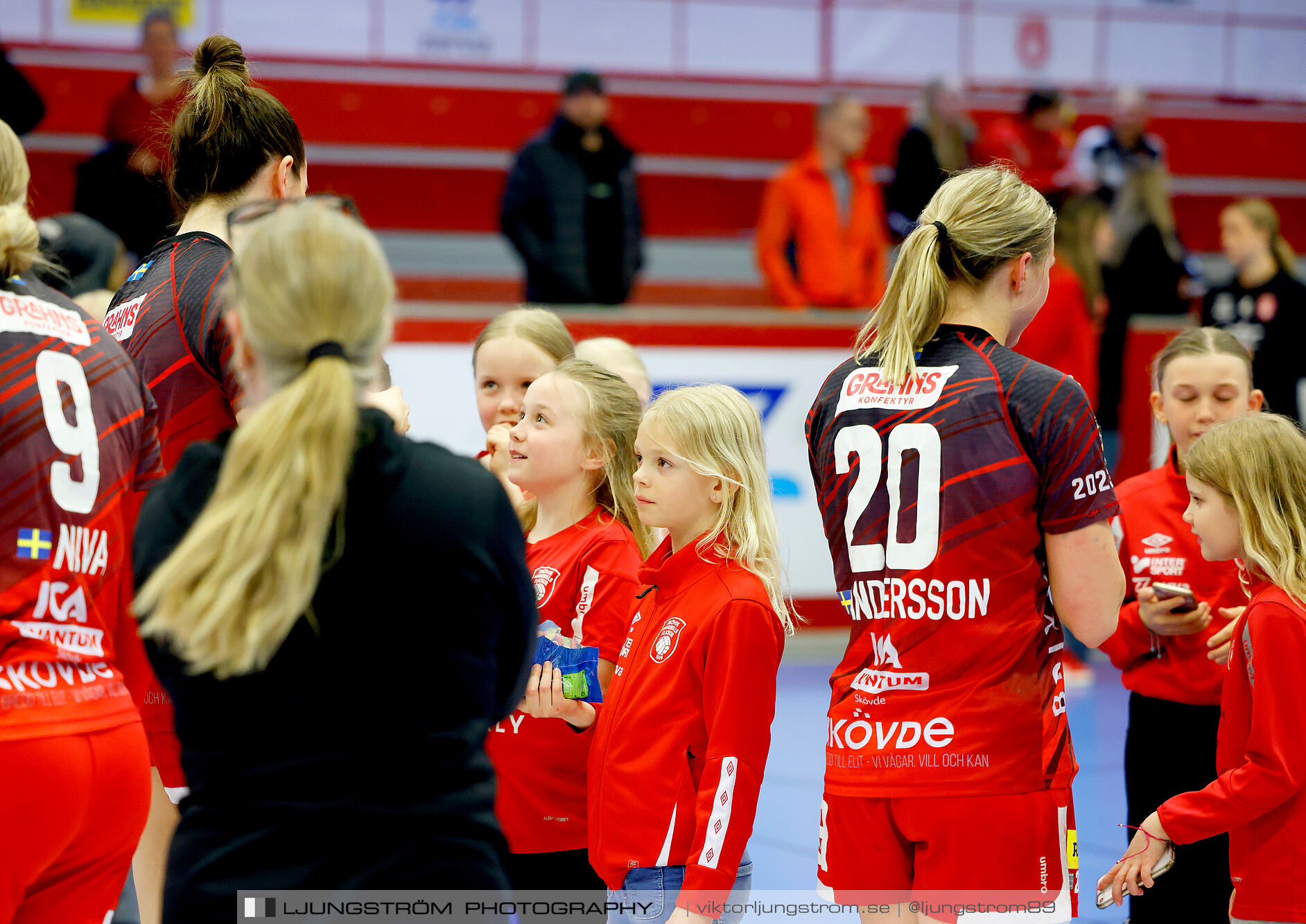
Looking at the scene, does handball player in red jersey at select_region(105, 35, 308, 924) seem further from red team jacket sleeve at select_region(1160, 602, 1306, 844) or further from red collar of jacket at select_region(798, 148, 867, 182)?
red collar of jacket at select_region(798, 148, 867, 182)

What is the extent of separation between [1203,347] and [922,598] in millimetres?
1554

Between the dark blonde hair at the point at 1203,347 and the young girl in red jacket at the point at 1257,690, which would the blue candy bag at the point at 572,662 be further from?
the dark blonde hair at the point at 1203,347

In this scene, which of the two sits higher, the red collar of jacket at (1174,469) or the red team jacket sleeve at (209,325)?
the red team jacket sleeve at (209,325)

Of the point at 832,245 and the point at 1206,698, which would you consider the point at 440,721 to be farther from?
the point at 832,245

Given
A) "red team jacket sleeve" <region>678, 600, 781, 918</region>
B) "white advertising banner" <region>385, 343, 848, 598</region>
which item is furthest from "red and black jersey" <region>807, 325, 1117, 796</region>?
"white advertising banner" <region>385, 343, 848, 598</region>

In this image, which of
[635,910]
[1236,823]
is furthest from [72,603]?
[1236,823]

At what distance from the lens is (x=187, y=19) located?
1014 centimetres

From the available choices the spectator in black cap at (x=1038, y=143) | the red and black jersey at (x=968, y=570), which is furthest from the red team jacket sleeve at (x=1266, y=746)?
the spectator in black cap at (x=1038, y=143)

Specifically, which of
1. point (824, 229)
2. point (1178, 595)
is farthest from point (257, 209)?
point (824, 229)

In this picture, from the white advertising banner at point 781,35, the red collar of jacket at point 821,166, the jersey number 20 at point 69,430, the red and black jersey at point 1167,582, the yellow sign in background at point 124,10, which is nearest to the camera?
the jersey number 20 at point 69,430

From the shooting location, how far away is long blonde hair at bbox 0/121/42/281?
7.30 feet

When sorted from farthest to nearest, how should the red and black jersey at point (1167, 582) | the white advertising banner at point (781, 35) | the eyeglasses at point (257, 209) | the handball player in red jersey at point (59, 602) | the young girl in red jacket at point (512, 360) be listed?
the white advertising banner at point (781, 35) → the young girl in red jacket at point (512, 360) → the red and black jersey at point (1167, 582) → the handball player in red jersey at point (59, 602) → the eyeglasses at point (257, 209)

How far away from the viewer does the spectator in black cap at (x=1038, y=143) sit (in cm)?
1008

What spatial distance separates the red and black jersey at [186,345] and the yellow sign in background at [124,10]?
8.21 metres
